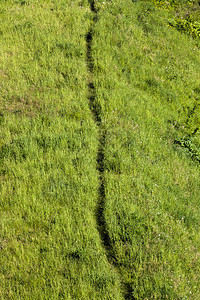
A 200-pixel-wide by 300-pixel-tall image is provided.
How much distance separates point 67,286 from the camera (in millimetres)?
5629

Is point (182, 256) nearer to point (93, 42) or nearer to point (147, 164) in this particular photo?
point (147, 164)

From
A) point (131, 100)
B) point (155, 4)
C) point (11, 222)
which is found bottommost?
point (11, 222)

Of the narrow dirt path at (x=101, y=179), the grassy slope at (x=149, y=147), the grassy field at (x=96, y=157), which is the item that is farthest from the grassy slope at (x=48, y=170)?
the grassy slope at (x=149, y=147)

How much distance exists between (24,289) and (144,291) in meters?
1.84

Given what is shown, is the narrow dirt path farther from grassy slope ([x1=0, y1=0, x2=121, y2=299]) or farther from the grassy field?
grassy slope ([x1=0, y1=0, x2=121, y2=299])

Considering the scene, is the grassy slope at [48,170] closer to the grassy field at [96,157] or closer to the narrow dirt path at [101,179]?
the grassy field at [96,157]

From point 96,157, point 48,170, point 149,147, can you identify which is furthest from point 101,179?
point 149,147

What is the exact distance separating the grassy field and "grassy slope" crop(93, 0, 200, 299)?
3cm

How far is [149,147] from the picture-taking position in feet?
30.1

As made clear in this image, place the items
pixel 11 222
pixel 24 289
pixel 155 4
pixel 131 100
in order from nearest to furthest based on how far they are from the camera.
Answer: pixel 24 289
pixel 11 222
pixel 131 100
pixel 155 4

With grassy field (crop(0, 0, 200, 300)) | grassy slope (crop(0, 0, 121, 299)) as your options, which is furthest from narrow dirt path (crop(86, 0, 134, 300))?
grassy slope (crop(0, 0, 121, 299))

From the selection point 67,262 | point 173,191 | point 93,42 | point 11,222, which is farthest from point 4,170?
point 93,42

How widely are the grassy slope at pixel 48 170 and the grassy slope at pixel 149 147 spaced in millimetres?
489

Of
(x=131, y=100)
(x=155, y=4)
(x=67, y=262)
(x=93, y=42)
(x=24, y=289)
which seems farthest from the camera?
(x=155, y=4)
